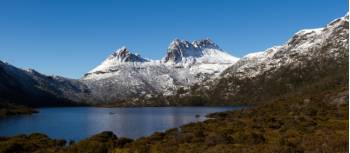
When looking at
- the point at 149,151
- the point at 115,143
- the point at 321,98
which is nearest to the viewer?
the point at 149,151

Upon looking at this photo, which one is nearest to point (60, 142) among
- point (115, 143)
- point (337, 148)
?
point (115, 143)

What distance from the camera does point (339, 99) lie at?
148375 millimetres

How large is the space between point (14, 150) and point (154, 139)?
26.5 metres

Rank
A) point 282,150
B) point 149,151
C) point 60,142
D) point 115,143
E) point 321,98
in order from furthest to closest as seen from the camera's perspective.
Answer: point 321,98, point 60,142, point 115,143, point 149,151, point 282,150

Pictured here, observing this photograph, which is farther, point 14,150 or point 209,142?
point 14,150

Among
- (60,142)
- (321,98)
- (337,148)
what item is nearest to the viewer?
(337,148)

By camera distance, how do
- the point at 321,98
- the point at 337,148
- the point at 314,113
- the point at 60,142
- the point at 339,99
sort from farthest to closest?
the point at 321,98
the point at 339,99
the point at 314,113
the point at 60,142
the point at 337,148

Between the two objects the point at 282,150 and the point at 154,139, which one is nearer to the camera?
the point at 282,150

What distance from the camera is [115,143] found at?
81625 mm

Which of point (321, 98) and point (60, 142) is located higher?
point (321, 98)

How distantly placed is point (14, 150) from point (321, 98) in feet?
387

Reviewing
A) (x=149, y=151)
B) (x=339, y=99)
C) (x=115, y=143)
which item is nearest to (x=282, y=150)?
(x=149, y=151)

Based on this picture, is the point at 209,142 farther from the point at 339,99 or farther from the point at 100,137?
the point at 339,99

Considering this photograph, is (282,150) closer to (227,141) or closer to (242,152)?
(242,152)
